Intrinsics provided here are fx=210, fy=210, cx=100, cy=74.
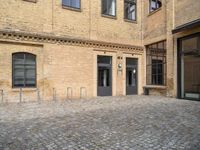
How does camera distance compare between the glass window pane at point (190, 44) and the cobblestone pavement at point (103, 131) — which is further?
the glass window pane at point (190, 44)

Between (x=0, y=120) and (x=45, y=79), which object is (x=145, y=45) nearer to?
(x=45, y=79)

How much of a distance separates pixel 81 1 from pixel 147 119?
9630 mm

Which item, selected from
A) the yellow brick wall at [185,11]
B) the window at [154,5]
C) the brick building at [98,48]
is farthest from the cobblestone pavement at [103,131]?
the window at [154,5]

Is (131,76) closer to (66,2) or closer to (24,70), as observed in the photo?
(66,2)

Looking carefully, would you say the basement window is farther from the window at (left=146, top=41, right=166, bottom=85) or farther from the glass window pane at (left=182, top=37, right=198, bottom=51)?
the glass window pane at (left=182, top=37, right=198, bottom=51)

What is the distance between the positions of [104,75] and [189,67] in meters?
5.52

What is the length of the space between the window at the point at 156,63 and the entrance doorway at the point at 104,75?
309 centimetres

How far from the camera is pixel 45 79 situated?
12.4m

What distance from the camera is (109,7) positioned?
1506 cm

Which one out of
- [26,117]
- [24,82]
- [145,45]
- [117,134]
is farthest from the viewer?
[145,45]

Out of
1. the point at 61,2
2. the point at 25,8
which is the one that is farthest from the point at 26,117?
the point at 61,2

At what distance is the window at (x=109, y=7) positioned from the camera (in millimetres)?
14797

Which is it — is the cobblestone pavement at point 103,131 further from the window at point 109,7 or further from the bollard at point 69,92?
the window at point 109,7

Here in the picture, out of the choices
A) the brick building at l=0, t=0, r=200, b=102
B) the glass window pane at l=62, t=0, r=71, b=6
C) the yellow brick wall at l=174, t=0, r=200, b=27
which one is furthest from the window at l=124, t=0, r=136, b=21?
the glass window pane at l=62, t=0, r=71, b=6
